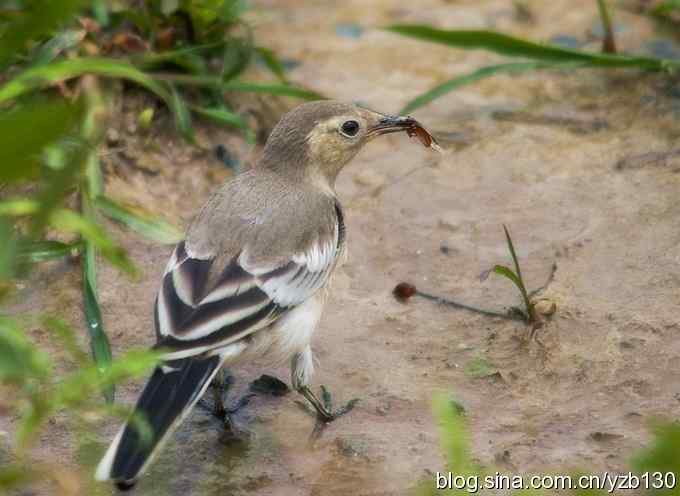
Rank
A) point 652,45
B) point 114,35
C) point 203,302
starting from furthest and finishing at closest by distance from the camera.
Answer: point 652,45 → point 114,35 → point 203,302

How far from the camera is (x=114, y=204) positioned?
6844 mm

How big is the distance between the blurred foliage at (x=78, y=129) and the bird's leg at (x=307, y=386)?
2.78ft

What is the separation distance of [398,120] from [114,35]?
2098 mm

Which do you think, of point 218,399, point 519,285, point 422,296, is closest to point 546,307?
point 519,285

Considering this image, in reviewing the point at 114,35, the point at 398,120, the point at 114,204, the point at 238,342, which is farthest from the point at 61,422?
the point at 114,35

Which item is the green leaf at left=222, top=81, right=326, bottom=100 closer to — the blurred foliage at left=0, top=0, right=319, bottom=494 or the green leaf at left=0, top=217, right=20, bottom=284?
the blurred foliage at left=0, top=0, right=319, bottom=494

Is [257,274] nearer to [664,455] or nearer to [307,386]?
[307,386]

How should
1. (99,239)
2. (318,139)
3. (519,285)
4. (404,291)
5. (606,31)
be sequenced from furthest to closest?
1. (606,31)
2. (404,291)
3. (318,139)
4. (519,285)
5. (99,239)

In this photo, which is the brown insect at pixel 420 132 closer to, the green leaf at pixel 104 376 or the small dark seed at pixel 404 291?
the small dark seed at pixel 404 291

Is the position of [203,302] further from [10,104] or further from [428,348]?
[10,104]

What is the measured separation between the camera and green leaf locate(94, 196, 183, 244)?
6.62 m

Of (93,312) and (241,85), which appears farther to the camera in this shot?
(241,85)

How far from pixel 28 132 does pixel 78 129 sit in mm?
3519

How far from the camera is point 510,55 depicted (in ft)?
26.6
